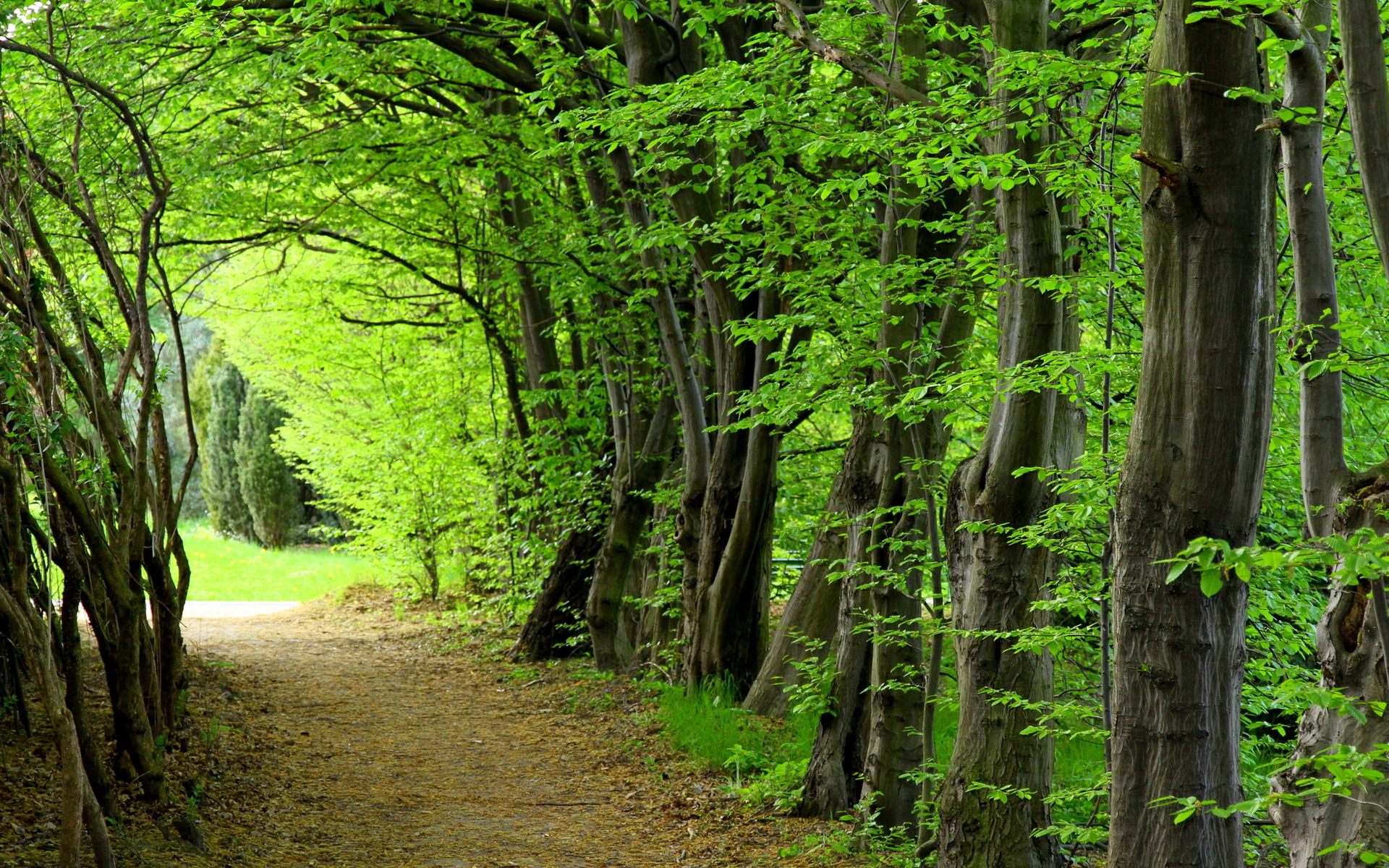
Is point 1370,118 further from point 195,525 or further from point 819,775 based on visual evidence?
point 195,525

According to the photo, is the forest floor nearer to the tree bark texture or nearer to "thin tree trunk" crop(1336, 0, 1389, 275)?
the tree bark texture

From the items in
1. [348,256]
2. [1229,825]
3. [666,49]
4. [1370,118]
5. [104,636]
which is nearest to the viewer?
[1370,118]

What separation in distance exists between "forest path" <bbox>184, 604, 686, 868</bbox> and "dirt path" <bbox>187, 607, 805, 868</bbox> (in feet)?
0.05

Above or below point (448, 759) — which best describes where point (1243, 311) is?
above

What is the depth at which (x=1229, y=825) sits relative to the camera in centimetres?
306

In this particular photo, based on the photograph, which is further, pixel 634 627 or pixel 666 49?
pixel 634 627

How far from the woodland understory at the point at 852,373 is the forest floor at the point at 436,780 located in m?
0.33

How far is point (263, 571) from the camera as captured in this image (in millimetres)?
25000

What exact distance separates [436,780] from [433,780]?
0.01 m

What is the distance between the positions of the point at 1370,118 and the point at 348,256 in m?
13.9

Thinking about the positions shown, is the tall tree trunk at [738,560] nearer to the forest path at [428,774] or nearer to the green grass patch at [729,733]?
the green grass patch at [729,733]

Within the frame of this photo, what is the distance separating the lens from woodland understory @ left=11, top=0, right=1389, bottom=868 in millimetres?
2854

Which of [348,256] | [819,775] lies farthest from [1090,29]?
[348,256]

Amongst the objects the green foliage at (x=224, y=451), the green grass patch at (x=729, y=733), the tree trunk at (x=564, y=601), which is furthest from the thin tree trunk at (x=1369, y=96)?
the green foliage at (x=224, y=451)
